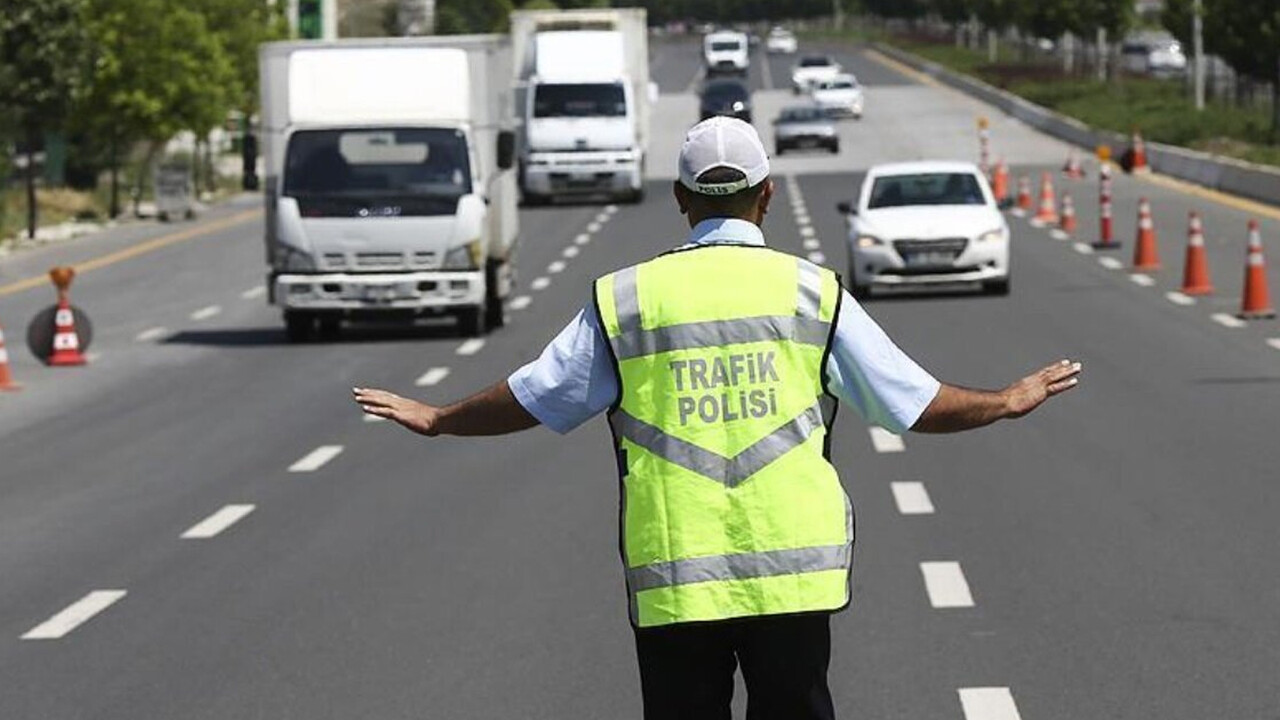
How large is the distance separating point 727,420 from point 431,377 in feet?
60.3

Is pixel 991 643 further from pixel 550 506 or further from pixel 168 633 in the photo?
pixel 550 506

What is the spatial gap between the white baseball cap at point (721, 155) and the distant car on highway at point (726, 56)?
11961cm

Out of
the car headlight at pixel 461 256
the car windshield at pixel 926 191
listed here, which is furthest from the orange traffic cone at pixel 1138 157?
the car headlight at pixel 461 256

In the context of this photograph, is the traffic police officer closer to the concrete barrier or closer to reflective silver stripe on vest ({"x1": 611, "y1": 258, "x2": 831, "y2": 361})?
reflective silver stripe on vest ({"x1": 611, "y1": 258, "x2": 831, "y2": 361})

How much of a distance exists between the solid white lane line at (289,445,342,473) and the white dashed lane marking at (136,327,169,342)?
10.4 m

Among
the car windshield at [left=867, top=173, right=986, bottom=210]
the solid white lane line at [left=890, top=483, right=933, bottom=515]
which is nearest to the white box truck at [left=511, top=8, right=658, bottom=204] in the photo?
the car windshield at [left=867, top=173, right=986, bottom=210]

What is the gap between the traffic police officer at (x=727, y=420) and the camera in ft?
18.2

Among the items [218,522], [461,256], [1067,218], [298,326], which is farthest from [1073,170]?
[218,522]

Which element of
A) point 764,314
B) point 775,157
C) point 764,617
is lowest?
point 775,157

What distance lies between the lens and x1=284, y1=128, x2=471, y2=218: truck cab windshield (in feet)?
90.8

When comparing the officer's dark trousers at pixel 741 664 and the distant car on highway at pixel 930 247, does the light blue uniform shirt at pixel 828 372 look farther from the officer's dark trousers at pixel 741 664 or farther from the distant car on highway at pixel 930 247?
the distant car on highway at pixel 930 247

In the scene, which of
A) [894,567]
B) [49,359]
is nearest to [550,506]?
[894,567]

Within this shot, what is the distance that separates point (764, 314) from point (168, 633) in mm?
6295

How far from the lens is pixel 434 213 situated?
1083 inches
